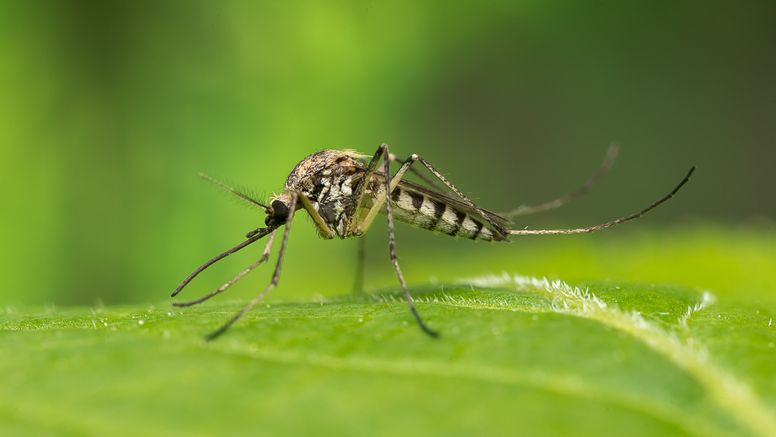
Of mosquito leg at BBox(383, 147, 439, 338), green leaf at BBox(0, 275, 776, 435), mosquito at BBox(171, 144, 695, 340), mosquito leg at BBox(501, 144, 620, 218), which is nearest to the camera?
green leaf at BBox(0, 275, 776, 435)

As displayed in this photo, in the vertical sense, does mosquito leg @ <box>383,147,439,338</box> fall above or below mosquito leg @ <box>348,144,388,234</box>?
below

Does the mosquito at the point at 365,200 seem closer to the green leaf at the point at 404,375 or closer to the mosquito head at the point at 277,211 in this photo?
the mosquito head at the point at 277,211

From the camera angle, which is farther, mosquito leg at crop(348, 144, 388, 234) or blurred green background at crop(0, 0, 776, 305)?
blurred green background at crop(0, 0, 776, 305)

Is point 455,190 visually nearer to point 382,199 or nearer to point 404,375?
point 382,199

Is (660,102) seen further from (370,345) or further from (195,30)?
(370,345)

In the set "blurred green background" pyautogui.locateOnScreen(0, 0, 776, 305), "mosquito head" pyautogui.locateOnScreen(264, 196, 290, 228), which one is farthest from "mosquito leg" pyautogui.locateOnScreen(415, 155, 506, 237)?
"blurred green background" pyautogui.locateOnScreen(0, 0, 776, 305)

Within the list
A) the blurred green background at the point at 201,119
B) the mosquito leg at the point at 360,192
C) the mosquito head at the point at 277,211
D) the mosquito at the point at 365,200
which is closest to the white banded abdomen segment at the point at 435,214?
the mosquito at the point at 365,200

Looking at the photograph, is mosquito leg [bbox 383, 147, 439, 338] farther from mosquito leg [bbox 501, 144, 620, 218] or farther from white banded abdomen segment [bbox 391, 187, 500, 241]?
mosquito leg [bbox 501, 144, 620, 218]
